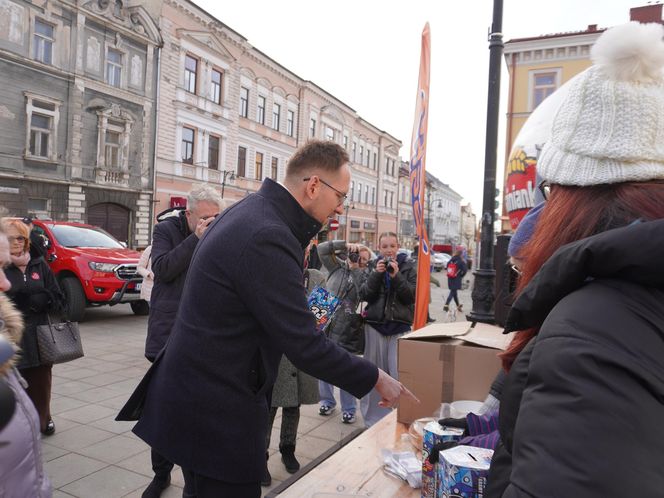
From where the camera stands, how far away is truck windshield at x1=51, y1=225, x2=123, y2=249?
10.1 meters

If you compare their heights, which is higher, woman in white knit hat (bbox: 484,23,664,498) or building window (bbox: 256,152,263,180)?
building window (bbox: 256,152,263,180)

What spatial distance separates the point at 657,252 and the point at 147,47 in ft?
85.9

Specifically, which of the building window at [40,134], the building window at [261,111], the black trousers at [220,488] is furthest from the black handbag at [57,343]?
the building window at [261,111]

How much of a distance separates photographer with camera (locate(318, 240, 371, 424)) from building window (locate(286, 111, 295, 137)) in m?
30.4

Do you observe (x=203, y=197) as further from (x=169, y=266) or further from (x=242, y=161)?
(x=242, y=161)

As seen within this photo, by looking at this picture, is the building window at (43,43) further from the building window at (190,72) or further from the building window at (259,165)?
the building window at (259,165)

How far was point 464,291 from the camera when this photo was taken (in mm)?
25188

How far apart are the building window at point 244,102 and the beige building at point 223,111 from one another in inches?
2.4

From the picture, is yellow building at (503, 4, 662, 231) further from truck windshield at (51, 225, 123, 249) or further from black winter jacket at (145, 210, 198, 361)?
black winter jacket at (145, 210, 198, 361)

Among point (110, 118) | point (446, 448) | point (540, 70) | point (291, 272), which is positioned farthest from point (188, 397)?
point (540, 70)

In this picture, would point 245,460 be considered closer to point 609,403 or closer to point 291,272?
point 291,272

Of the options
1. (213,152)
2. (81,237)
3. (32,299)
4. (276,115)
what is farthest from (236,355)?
(276,115)

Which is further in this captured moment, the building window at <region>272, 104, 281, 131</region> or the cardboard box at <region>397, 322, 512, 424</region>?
the building window at <region>272, 104, 281, 131</region>

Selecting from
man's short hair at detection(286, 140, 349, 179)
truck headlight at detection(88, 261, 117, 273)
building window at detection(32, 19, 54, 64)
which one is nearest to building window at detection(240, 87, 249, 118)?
building window at detection(32, 19, 54, 64)
